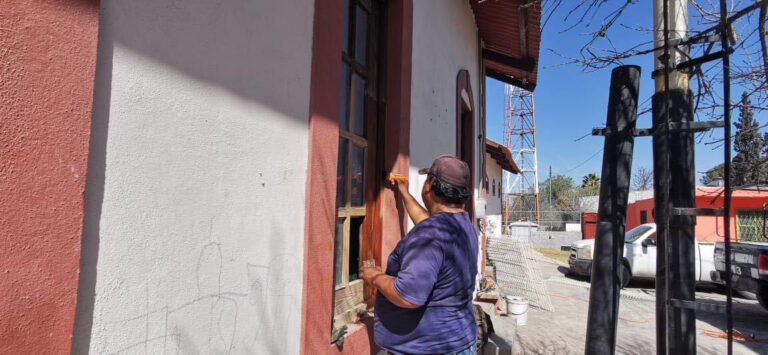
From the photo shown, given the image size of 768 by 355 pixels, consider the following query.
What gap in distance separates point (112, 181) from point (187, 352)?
0.63m

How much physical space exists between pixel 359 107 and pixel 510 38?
498 centimetres

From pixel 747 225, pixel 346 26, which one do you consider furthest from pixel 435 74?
pixel 747 225

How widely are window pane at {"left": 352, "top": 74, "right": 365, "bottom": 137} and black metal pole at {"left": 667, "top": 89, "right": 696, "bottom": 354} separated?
1.80m

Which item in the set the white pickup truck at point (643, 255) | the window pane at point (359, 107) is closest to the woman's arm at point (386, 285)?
the window pane at point (359, 107)

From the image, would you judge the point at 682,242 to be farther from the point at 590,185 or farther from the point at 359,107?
the point at 590,185

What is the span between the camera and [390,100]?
3289 millimetres

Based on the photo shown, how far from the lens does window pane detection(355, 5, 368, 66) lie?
2.97 metres

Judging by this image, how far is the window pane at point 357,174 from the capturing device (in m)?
2.90

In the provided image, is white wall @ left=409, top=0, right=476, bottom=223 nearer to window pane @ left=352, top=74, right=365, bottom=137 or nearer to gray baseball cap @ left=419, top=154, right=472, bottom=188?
window pane @ left=352, top=74, right=365, bottom=137

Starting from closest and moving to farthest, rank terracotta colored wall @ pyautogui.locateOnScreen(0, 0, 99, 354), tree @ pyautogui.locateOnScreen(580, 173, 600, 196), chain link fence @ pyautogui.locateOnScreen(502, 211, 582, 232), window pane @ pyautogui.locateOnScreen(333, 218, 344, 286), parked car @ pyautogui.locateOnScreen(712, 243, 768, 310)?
1. terracotta colored wall @ pyautogui.locateOnScreen(0, 0, 99, 354)
2. window pane @ pyautogui.locateOnScreen(333, 218, 344, 286)
3. parked car @ pyautogui.locateOnScreen(712, 243, 768, 310)
4. chain link fence @ pyautogui.locateOnScreen(502, 211, 582, 232)
5. tree @ pyautogui.locateOnScreen(580, 173, 600, 196)

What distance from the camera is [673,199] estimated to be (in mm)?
2010

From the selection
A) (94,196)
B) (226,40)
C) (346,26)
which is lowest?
(94,196)

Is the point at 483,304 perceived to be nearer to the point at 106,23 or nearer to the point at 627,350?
the point at 627,350

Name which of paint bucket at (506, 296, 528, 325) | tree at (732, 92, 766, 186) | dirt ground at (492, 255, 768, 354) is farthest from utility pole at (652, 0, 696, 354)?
paint bucket at (506, 296, 528, 325)
